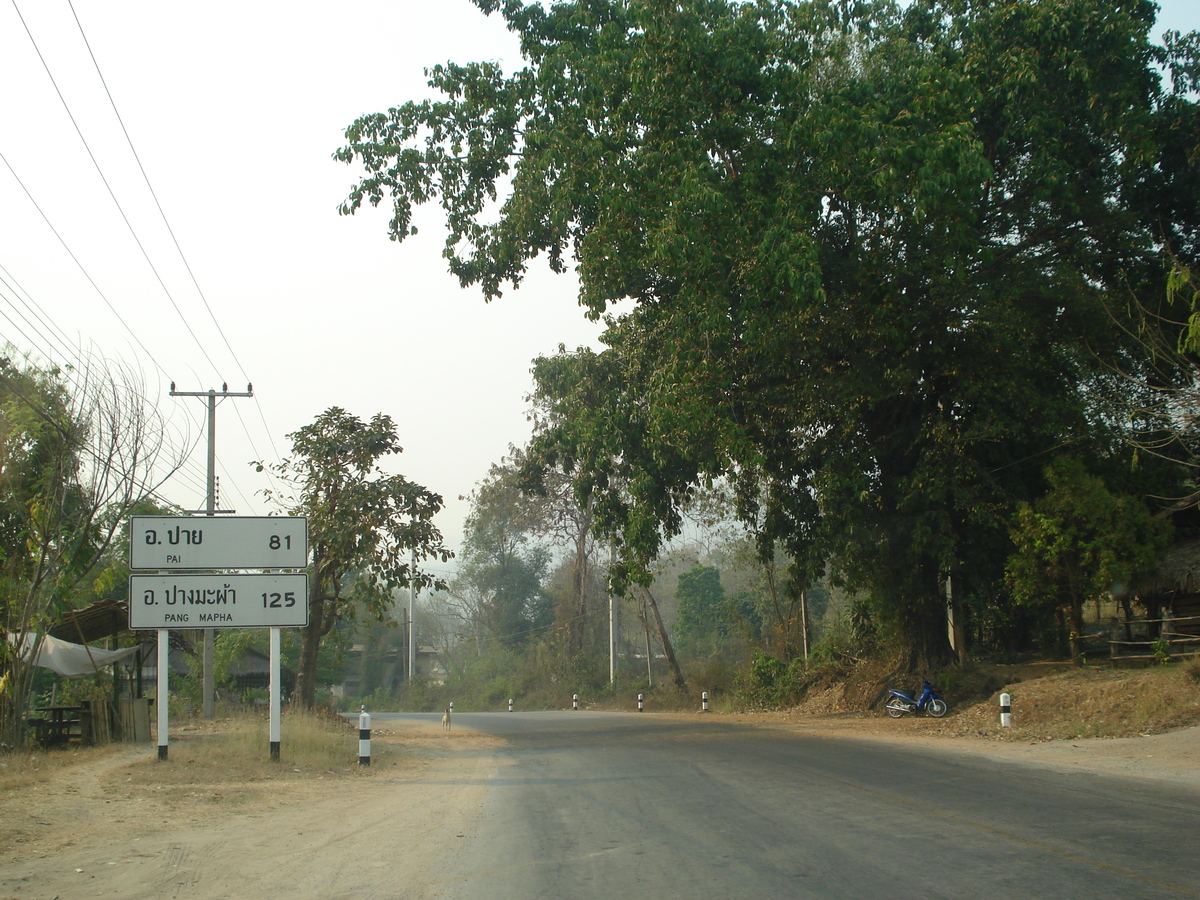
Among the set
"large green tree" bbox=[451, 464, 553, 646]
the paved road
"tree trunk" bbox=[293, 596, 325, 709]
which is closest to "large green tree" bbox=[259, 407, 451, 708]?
"tree trunk" bbox=[293, 596, 325, 709]

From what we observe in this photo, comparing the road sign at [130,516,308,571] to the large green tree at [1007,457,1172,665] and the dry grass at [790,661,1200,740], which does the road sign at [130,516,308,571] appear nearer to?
the dry grass at [790,661,1200,740]

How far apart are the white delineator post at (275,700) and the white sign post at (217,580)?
15mm

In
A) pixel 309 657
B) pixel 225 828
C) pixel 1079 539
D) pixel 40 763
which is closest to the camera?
pixel 225 828

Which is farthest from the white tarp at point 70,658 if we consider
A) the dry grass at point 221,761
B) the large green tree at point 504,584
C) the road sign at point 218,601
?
the large green tree at point 504,584

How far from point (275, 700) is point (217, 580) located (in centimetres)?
197

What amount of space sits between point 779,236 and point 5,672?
14.3 m

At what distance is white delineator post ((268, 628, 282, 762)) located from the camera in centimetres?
1376

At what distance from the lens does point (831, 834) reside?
7.99 meters

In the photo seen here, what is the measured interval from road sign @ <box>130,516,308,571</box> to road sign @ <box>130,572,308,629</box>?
20 centimetres

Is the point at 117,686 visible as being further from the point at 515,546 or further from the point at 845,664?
the point at 515,546

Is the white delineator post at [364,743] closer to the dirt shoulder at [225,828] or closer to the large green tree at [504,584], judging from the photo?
the dirt shoulder at [225,828]

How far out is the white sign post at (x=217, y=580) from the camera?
44.9ft

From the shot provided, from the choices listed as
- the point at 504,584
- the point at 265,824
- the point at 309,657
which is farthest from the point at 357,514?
the point at 504,584

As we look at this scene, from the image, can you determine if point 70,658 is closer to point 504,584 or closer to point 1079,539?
point 1079,539
